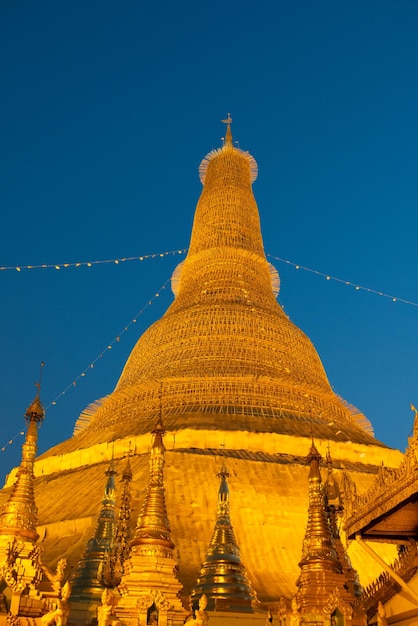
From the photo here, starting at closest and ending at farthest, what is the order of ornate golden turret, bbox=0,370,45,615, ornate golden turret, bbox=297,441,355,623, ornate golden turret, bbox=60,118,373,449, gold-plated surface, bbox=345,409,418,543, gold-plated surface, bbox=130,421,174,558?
1. gold-plated surface, bbox=345,409,418,543
2. ornate golden turret, bbox=0,370,45,615
3. ornate golden turret, bbox=297,441,355,623
4. gold-plated surface, bbox=130,421,174,558
5. ornate golden turret, bbox=60,118,373,449

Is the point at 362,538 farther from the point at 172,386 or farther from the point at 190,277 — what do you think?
the point at 190,277

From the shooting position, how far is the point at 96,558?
47.5 feet

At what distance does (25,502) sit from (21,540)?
671 mm

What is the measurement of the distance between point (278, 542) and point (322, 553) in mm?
6399

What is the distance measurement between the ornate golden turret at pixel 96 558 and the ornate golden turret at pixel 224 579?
194 centimetres

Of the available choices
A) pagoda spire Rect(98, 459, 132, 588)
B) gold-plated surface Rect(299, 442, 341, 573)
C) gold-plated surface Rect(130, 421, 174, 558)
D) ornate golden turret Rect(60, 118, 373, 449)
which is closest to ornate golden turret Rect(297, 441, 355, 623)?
gold-plated surface Rect(299, 442, 341, 573)

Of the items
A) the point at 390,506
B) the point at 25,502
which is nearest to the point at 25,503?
the point at 25,502

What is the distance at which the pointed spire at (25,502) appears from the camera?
10.8 m

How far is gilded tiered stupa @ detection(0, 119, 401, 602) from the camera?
17969 millimetres

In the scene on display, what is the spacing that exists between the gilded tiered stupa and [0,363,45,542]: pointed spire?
4.72m

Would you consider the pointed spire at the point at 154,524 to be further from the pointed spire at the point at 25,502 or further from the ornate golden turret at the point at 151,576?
the pointed spire at the point at 25,502

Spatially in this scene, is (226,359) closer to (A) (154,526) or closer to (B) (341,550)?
(B) (341,550)

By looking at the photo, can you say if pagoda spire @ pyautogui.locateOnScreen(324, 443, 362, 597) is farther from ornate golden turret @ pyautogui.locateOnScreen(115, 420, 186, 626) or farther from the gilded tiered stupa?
ornate golden turret @ pyautogui.locateOnScreen(115, 420, 186, 626)

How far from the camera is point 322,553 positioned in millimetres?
11836
